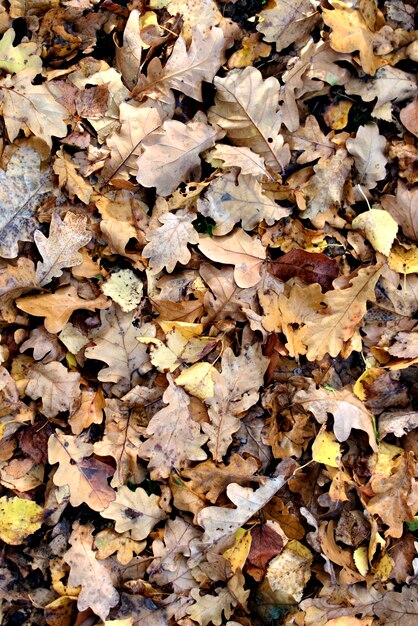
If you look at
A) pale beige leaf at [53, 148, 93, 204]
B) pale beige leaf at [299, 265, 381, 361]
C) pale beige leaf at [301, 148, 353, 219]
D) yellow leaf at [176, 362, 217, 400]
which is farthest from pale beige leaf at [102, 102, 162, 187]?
pale beige leaf at [299, 265, 381, 361]

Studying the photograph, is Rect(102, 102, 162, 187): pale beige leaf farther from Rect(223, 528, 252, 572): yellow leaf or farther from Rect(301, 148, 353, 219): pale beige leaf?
Rect(223, 528, 252, 572): yellow leaf

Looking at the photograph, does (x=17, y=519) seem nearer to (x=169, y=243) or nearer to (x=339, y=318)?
(x=169, y=243)

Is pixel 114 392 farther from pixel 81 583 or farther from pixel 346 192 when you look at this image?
pixel 346 192

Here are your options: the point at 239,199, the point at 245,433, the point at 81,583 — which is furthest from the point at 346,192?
the point at 81,583

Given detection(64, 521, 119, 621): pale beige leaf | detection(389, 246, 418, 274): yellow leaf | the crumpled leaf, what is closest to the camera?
detection(64, 521, 119, 621): pale beige leaf

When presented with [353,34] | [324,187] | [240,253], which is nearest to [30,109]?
[240,253]
